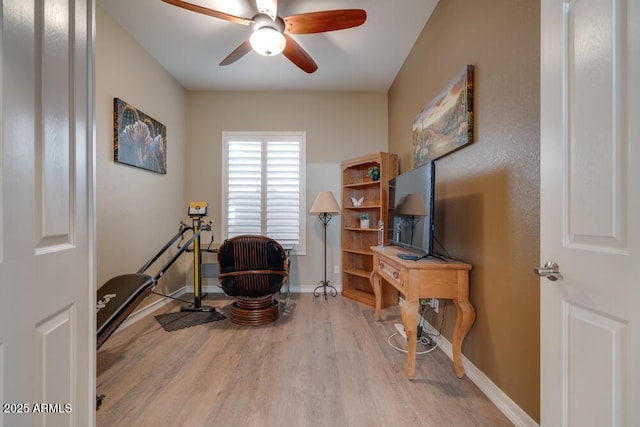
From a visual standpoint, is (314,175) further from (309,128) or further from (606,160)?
(606,160)

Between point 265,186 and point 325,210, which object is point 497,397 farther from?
point 265,186

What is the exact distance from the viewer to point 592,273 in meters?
0.85

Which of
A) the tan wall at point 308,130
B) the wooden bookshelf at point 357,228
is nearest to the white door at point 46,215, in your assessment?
Answer: the wooden bookshelf at point 357,228

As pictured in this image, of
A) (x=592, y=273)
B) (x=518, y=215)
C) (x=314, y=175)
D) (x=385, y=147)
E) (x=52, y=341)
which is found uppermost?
(x=385, y=147)

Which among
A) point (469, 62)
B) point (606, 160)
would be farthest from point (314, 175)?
point (606, 160)

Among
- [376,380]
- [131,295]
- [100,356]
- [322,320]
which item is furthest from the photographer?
[322,320]

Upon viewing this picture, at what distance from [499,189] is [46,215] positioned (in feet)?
6.82

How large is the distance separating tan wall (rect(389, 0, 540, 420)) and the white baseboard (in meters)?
0.04

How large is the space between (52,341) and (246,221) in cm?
320

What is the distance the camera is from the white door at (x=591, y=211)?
747 mm

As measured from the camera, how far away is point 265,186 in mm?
4023

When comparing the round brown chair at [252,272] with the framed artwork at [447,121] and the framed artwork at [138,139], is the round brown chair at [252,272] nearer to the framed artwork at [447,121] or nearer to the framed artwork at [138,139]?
the framed artwork at [138,139]

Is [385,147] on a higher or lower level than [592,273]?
higher

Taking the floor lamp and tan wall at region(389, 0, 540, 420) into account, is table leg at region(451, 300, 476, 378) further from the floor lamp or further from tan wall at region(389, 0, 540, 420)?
the floor lamp
